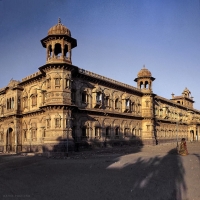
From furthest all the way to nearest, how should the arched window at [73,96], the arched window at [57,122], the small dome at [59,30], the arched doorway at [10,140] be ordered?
1. the arched doorway at [10,140]
2. the arched window at [73,96]
3. the small dome at [59,30]
4. the arched window at [57,122]

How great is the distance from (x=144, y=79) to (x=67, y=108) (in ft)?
64.1

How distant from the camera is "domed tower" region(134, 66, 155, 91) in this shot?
39.2m

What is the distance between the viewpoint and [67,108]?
2355 cm

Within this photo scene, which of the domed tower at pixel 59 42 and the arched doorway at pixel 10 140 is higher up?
the domed tower at pixel 59 42

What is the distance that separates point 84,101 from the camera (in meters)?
27.8

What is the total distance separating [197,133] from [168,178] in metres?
54.8

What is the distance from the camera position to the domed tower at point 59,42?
24.2 meters

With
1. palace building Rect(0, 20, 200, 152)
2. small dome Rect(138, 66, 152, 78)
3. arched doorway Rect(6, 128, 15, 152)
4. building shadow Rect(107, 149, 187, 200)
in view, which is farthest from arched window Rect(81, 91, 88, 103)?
building shadow Rect(107, 149, 187, 200)

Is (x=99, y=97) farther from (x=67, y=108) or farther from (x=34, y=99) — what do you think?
(x=34, y=99)

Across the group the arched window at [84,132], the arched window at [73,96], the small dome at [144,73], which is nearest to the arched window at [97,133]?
the arched window at [84,132]

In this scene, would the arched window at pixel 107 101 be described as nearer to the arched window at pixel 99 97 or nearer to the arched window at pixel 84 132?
the arched window at pixel 99 97

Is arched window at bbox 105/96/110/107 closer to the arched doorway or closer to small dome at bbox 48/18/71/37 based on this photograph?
small dome at bbox 48/18/71/37

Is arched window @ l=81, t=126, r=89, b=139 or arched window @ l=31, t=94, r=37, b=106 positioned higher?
arched window @ l=31, t=94, r=37, b=106

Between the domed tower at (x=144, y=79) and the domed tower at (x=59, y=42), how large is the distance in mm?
17340
